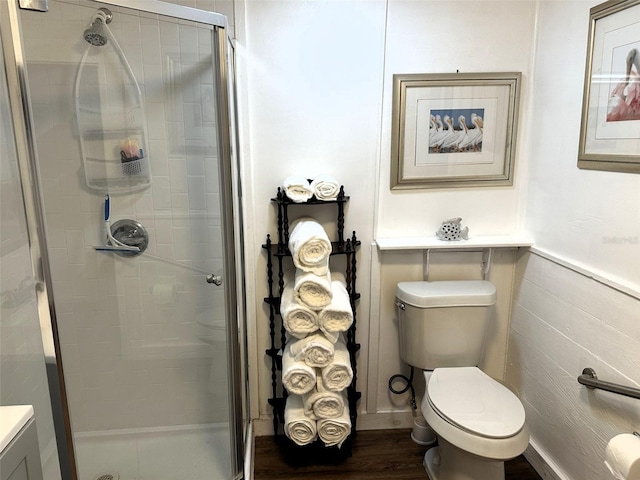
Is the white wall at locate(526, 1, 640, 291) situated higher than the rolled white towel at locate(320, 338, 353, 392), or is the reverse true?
the white wall at locate(526, 1, 640, 291)

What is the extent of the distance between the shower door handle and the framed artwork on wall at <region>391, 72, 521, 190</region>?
858 mm

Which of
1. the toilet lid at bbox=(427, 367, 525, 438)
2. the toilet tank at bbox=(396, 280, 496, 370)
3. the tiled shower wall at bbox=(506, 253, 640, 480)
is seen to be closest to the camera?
the tiled shower wall at bbox=(506, 253, 640, 480)

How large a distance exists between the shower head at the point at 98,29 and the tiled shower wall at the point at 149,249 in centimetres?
3

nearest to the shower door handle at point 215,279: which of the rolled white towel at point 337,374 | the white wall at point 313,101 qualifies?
the white wall at point 313,101

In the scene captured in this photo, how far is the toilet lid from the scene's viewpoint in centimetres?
162

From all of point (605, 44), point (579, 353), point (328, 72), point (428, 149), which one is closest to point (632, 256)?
point (579, 353)

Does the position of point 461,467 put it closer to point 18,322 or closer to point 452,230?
point 452,230

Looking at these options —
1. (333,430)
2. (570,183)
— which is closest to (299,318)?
(333,430)

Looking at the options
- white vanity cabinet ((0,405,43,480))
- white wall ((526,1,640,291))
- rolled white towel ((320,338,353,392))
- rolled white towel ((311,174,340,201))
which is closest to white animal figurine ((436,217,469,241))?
white wall ((526,1,640,291))

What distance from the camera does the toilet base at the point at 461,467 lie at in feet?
5.81

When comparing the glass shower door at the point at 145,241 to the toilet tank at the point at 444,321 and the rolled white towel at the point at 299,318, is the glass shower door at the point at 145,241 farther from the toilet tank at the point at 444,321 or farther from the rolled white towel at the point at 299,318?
the toilet tank at the point at 444,321

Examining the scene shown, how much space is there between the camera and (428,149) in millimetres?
2023

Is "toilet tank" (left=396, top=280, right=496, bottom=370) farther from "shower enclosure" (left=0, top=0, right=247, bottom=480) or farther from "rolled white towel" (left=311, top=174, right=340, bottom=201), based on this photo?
"shower enclosure" (left=0, top=0, right=247, bottom=480)

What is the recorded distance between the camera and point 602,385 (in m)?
1.51
